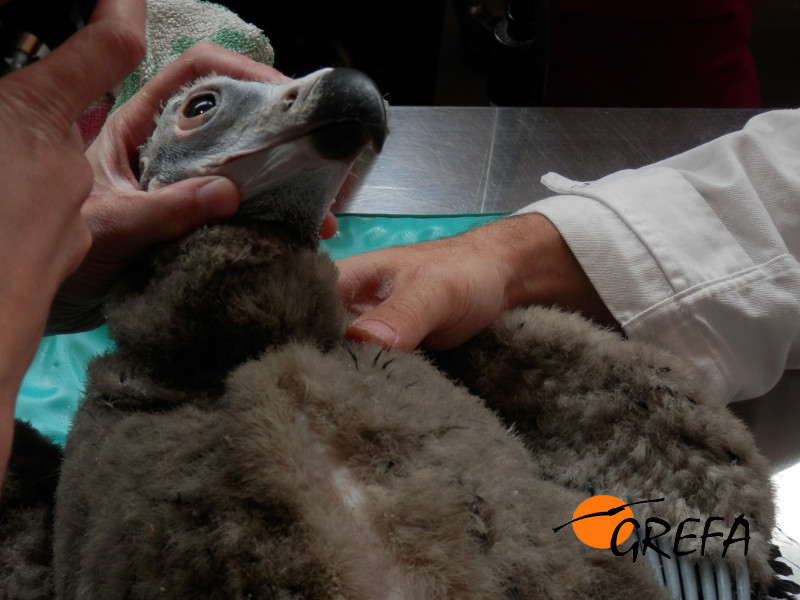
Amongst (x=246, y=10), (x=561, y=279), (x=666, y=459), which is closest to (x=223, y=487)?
(x=666, y=459)

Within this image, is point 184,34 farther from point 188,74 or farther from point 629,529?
point 629,529

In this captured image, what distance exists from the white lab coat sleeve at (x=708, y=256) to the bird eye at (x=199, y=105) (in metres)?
0.55

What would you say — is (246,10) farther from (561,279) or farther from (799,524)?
(799,524)

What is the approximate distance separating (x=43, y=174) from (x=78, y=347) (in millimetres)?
837

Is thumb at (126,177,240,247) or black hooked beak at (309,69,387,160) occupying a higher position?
black hooked beak at (309,69,387,160)

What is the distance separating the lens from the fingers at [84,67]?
567 mm

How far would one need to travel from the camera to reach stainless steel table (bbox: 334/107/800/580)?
65.4 inches

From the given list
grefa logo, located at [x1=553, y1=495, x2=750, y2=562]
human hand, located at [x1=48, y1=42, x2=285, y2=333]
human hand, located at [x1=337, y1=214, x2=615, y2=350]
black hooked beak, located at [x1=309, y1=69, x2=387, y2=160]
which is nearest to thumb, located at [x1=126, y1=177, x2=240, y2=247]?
human hand, located at [x1=48, y1=42, x2=285, y2=333]

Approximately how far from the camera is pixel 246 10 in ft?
7.97

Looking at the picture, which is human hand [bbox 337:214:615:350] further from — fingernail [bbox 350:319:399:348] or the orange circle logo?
the orange circle logo

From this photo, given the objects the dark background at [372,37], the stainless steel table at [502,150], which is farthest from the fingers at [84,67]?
the dark background at [372,37]

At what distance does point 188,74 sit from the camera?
1.11m

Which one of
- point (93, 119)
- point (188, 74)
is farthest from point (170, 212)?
point (93, 119)

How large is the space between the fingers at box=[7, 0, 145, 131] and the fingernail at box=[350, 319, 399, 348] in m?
0.34
